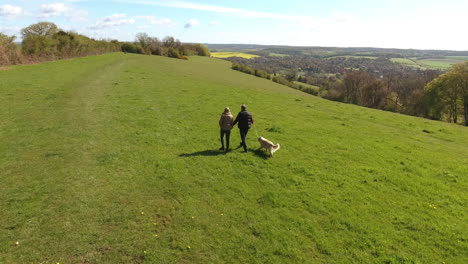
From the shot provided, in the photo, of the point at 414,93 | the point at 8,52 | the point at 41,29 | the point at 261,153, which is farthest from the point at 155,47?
the point at 261,153

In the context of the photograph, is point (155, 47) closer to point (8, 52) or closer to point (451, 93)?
point (8, 52)

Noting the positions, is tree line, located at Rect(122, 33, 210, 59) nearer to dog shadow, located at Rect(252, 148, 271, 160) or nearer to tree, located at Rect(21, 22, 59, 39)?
tree, located at Rect(21, 22, 59, 39)

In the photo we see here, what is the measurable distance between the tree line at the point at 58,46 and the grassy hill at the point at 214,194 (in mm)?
34563

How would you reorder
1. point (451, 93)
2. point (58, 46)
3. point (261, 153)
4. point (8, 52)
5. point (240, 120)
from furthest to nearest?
point (58, 46)
point (451, 93)
point (8, 52)
point (261, 153)
point (240, 120)

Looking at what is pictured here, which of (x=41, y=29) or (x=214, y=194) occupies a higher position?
(x=41, y=29)

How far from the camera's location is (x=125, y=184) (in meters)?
10.9

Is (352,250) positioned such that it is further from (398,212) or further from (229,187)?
(229,187)

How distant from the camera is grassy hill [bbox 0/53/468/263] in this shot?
25.7 feet

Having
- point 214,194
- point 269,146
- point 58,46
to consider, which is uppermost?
point 58,46

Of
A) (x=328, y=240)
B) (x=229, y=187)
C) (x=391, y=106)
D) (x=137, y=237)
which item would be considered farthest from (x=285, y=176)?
(x=391, y=106)

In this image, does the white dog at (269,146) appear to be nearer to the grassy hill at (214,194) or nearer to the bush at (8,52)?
the grassy hill at (214,194)

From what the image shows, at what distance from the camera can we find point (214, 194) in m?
10.6

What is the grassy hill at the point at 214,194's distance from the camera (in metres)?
7.82

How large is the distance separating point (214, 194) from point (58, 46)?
69.8 m
